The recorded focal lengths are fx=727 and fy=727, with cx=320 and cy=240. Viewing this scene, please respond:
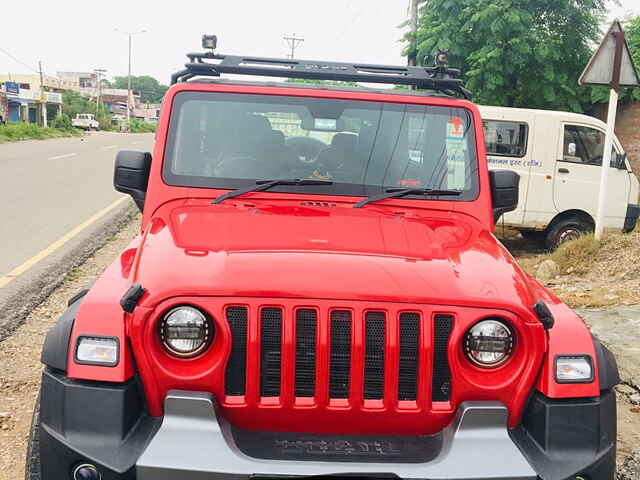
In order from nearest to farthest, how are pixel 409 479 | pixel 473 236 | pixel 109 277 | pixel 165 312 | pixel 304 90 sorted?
pixel 409 479, pixel 165 312, pixel 109 277, pixel 473 236, pixel 304 90

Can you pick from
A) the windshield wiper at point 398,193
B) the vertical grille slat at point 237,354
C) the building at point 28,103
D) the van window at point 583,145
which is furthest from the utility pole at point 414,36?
the building at point 28,103

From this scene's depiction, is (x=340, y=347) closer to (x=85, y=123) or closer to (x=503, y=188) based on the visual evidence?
(x=503, y=188)

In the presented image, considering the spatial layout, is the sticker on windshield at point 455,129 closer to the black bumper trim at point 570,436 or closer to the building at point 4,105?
the black bumper trim at point 570,436

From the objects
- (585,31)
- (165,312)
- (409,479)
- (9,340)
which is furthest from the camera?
(585,31)

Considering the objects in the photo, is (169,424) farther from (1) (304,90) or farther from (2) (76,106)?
(2) (76,106)

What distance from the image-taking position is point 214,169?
3510 mm

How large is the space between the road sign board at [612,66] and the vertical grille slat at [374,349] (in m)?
7.04

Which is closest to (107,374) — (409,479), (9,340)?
(409,479)

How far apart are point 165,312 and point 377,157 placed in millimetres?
1630

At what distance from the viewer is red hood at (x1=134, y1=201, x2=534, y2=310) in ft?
7.55

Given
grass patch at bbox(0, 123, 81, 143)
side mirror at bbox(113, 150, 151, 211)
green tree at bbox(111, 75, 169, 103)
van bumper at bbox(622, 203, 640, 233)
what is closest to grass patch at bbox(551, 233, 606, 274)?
van bumper at bbox(622, 203, 640, 233)

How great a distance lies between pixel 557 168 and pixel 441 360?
26.6ft

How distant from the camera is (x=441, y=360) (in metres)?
2.35

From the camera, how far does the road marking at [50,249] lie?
659 centimetres
